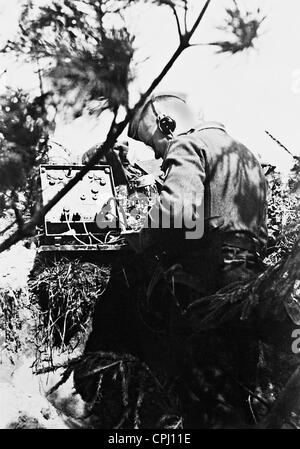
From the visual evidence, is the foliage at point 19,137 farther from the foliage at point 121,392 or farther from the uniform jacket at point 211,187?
the foliage at point 121,392

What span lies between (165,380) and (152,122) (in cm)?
142

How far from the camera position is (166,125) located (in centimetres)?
386

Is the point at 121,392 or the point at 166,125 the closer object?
the point at 121,392

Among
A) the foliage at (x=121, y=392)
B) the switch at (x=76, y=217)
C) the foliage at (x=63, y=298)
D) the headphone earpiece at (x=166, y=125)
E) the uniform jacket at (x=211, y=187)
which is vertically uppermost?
the headphone earpiece at (x=166, y=125)

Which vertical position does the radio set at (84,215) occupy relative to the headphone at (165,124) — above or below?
below

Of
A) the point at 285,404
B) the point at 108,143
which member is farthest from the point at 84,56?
the point at 285,404

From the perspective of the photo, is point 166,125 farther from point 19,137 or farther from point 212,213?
point 19,137

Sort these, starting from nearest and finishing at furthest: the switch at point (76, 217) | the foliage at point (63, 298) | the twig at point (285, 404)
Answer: the twig at point (285, 404) < the foliage at point (63, 298) < the switch at point (76, 217)

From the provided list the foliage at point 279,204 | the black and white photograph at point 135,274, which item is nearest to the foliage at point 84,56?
the black and white photograph at point 135,274

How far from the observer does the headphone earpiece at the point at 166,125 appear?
385 centimetres

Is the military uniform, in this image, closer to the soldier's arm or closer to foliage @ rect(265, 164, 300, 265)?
the soldier's arm

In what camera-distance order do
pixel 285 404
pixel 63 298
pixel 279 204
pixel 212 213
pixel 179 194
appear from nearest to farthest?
pixel 285 404, pixel 179 194, pixel 212 213, pixel 63 298, pixel 279 204

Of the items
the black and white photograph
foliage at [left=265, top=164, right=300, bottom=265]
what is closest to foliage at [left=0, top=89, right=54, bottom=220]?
the black and white photograph

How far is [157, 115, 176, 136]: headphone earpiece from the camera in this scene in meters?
3.85
